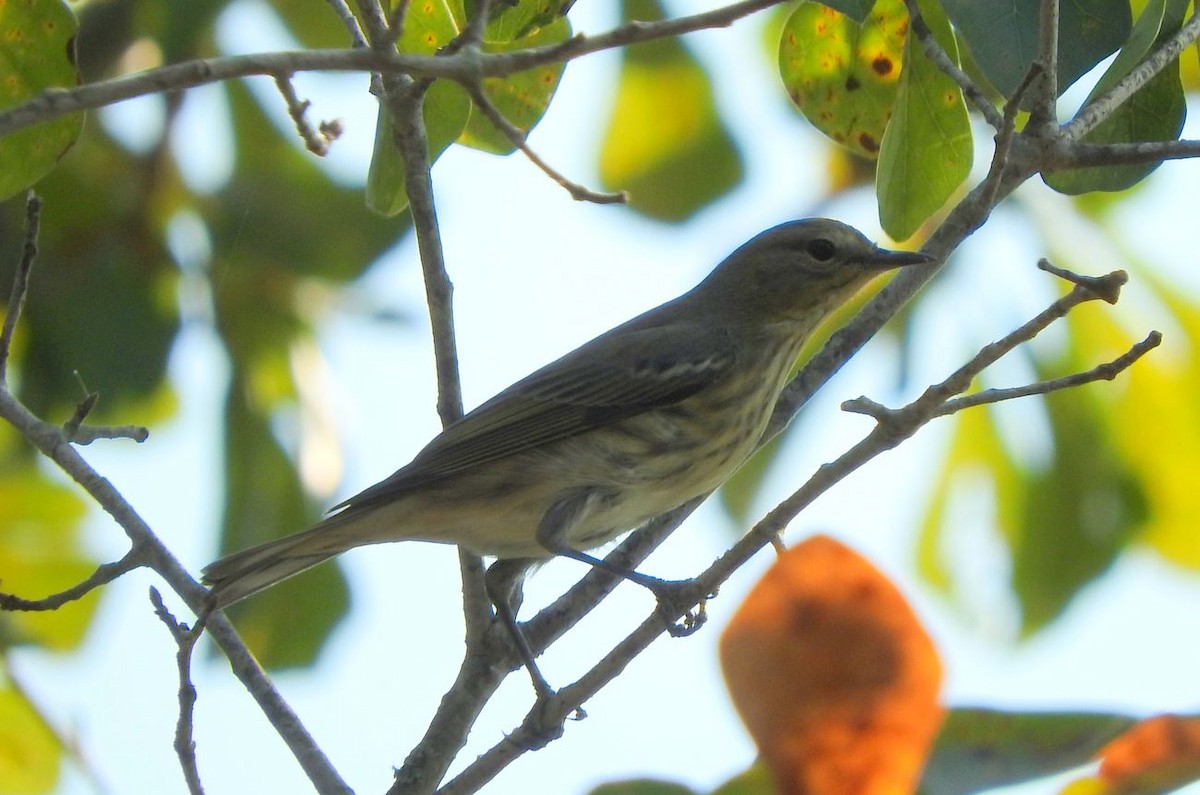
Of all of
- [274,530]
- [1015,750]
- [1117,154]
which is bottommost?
[1015,750]

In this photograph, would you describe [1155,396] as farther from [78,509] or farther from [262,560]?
[78,509]

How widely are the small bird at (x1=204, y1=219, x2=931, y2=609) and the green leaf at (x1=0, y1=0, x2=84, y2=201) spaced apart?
148 cm

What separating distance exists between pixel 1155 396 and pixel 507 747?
368cm

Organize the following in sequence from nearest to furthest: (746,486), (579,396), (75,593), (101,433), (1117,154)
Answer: (75,593) < (1117,154) < (101,433) < (579,396) < (746,486)

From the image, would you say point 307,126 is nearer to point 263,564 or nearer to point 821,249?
point 263,564

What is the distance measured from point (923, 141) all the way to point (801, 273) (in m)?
1.81

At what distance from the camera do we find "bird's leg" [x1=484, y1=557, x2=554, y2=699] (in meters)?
4.88

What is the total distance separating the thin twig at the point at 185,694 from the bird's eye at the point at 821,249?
3.30 meters

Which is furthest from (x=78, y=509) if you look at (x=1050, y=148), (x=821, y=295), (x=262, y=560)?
(x=1050, y=148)

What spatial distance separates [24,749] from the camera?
17.8 ft

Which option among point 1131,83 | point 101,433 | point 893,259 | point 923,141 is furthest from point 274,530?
point 1131,83

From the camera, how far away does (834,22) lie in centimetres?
465

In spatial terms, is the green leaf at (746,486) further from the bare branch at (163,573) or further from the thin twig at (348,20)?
the thin twig at (348,20)

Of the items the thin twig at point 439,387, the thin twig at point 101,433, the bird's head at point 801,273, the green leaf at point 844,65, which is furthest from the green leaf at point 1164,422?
the thin twig at point 101,433
